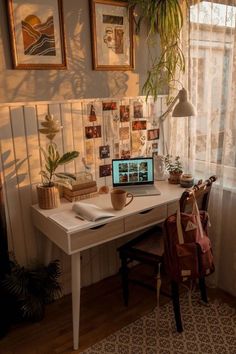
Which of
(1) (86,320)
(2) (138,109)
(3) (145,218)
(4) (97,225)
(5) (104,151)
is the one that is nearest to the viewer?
Result: (4) (97,225)

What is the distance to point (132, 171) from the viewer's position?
2.29m

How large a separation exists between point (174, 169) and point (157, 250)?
0.66 metres

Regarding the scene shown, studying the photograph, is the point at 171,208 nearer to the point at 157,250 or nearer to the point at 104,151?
the point at 157,250

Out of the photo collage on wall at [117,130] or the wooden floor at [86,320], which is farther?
the photo collage on wall at [117,130]

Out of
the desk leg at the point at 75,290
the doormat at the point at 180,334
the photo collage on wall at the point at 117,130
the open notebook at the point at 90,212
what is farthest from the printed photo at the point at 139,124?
the doormat at the point at 180,334

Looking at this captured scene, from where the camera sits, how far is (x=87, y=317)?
7.05 feet

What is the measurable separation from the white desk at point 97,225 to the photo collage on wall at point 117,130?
1.11 feet

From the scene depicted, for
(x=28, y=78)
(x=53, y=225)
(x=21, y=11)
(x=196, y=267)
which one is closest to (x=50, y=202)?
(x=53, y=225)

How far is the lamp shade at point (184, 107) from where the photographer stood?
7.04 ft

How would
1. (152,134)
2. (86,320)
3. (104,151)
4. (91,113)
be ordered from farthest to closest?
(152,134) → (104,151) → (91,113) → (86,320)

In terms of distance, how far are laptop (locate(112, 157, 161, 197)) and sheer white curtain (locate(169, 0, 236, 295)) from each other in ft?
1.19

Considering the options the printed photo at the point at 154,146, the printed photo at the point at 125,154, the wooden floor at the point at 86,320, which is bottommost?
the wooden floor at the point at 86,320

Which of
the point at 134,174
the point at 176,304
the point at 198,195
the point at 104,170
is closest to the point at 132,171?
the point at 134,174

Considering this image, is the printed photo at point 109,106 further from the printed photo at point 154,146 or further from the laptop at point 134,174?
the printed photo at point 154,146
